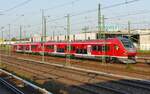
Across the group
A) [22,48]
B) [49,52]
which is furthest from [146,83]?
[22,48]

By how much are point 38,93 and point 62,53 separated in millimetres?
39259

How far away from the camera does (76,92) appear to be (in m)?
20.4

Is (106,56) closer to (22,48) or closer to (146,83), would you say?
(146,83)

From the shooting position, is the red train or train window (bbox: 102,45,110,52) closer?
the red train

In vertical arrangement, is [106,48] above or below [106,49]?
above

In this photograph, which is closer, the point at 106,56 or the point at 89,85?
the point at 89,85

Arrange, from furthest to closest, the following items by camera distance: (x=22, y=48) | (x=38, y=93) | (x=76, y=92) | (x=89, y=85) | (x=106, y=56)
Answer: (x=22, y=48), (x=106, y=56), (x=89, y=85), (x=76, y=92), (x=38, y=93)

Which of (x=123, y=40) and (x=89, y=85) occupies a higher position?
(x=123, y=40)

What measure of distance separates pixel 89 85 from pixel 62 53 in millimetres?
34831

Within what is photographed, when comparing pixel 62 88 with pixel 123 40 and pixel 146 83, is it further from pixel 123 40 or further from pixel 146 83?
pixel 123 40

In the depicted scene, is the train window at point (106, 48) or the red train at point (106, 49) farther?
the train window at point (106, 48)

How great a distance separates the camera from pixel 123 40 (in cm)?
4084

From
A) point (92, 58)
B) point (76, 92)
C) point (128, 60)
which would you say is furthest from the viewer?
point (92, 58)

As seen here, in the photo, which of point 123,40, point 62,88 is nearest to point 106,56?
point 123,40
